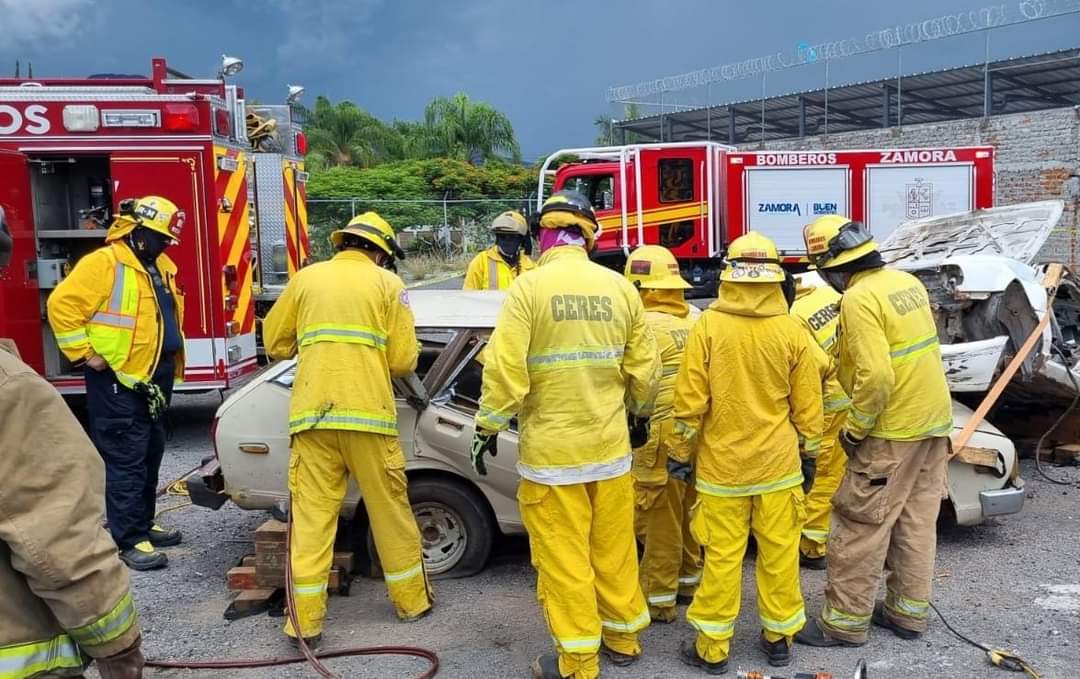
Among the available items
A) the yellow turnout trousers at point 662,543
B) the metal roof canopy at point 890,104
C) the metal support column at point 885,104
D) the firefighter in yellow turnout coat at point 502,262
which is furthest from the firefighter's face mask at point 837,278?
the metal support column at point 885,104

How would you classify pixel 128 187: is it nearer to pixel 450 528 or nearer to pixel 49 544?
pixel 450 528

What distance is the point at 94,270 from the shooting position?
4926mm

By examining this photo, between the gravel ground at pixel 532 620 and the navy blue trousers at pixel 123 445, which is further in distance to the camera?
the navy blue trousers at pixel 123 445

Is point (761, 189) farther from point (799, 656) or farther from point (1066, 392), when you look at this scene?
point (799, 656)

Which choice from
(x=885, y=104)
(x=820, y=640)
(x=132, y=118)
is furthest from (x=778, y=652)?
(x=885, y=104)

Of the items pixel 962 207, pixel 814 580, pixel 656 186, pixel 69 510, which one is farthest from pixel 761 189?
pixel 69 510

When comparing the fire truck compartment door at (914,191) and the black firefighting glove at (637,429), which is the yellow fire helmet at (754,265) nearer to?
the black firefighting glove at (637,429)

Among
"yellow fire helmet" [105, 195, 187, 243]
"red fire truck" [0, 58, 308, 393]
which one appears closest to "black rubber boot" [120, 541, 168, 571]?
"yellow fire helmet" [105, 195, 187, 243]

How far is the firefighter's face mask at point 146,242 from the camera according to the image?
5.09 metres

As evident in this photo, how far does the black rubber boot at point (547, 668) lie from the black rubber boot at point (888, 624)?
1.47 meters

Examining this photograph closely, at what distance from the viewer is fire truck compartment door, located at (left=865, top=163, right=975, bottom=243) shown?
48.7 feet

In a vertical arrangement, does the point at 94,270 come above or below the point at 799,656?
above

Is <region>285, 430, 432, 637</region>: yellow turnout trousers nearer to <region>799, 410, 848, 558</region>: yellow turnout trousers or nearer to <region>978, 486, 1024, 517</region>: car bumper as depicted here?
<region>799, 410, 848, 558</region>: yellow turnout trousers

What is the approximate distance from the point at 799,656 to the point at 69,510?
3.12 m
